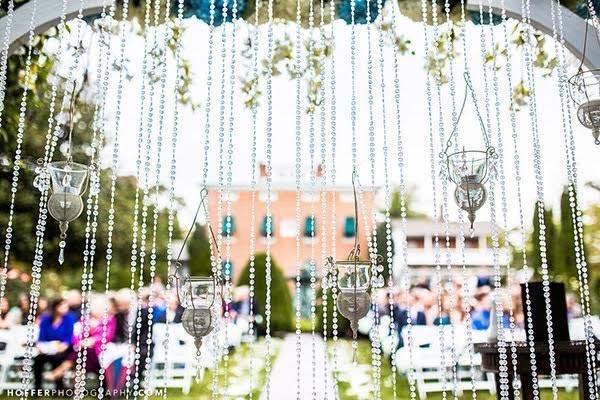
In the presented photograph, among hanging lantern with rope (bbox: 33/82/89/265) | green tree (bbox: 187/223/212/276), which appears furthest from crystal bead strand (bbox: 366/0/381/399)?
green tree (bbox: 187/223/212/276)

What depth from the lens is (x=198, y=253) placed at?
61.3 ft

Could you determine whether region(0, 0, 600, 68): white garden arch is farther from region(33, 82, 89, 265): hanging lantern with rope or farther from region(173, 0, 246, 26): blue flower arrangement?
region(33, 82, 89, 265): hanging lantern with rope

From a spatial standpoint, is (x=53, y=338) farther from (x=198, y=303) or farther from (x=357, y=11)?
(x=357, y=11)

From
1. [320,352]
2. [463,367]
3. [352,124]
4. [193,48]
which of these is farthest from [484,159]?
[320,352]

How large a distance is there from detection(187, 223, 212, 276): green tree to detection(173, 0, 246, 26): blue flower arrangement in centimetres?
1534

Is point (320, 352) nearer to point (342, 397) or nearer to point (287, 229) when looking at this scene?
point (342, 397)

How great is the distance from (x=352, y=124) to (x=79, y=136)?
5347 millimetres

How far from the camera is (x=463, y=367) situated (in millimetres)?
6848

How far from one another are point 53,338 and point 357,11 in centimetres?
452

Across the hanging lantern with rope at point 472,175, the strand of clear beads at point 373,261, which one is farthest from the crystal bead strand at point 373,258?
the hanging lantern with rope at point 472,175

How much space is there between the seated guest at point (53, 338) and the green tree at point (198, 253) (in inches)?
475

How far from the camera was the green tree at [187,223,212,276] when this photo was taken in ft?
60.0

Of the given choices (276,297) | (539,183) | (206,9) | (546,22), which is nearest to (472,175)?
(539,183)

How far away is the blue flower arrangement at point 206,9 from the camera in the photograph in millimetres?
2994
